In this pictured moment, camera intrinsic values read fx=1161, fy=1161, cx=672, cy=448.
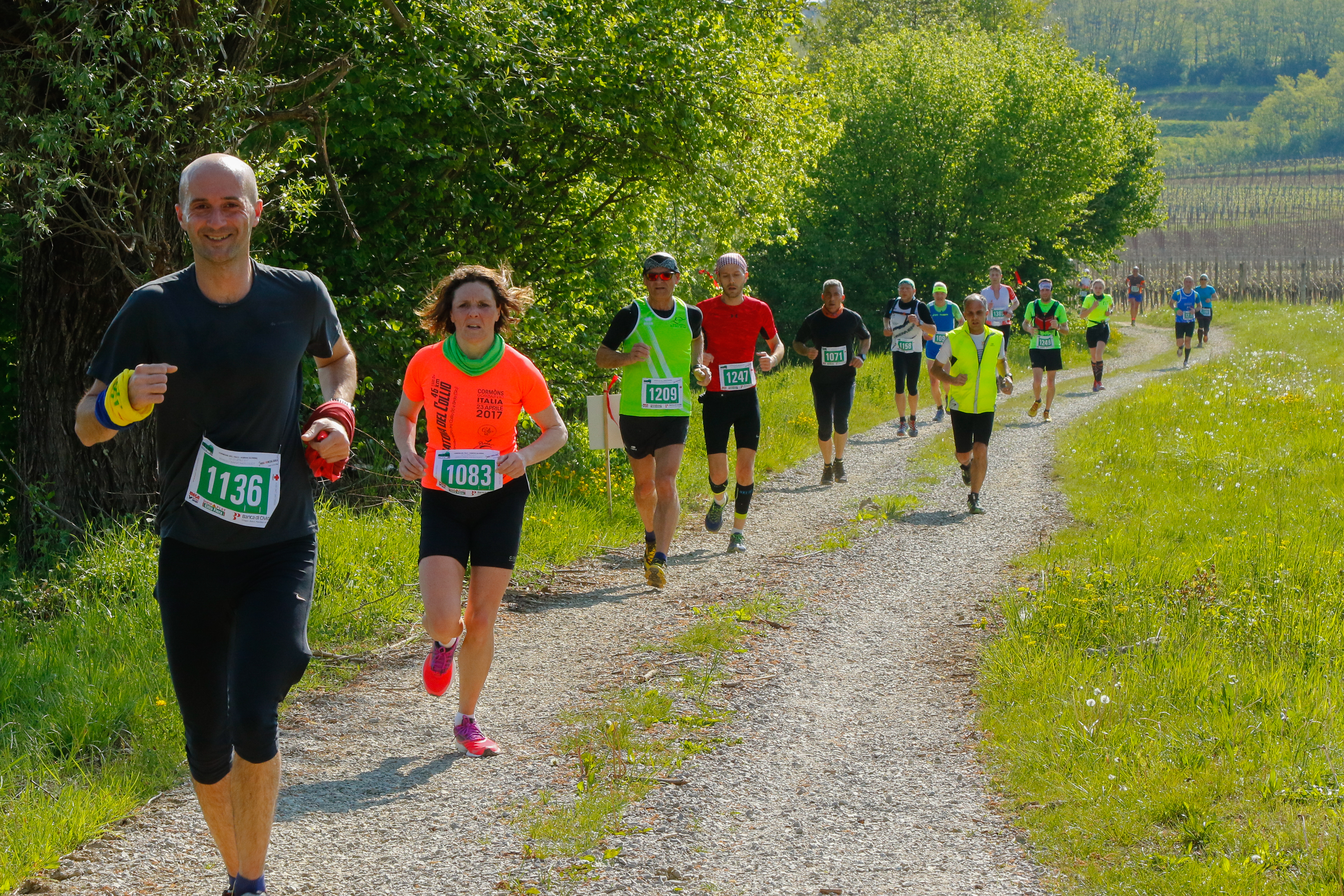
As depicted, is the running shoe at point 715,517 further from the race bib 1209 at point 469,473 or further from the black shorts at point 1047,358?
the black shorts at point 1047,358

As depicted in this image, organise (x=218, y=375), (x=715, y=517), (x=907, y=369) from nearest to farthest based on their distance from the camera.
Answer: (x=218, y=375) < (x=715, y=517) < (x=907, y=369)

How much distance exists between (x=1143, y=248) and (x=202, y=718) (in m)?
105

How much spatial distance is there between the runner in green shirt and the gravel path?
10.3m

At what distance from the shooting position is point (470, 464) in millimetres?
5109

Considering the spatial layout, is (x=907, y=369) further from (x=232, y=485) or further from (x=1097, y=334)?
(x=232, y=485)

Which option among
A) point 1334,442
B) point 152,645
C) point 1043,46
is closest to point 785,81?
point 1334,442

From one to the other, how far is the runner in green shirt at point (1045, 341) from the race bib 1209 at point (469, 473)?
583 inches

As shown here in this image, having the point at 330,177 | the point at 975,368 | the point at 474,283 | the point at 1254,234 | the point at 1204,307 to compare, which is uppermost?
the point at 330,177

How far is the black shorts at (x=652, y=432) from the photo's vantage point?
8.48 meters

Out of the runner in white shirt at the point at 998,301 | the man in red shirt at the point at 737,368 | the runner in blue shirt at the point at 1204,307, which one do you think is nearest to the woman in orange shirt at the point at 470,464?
the man in red shirt at the point at 737,368

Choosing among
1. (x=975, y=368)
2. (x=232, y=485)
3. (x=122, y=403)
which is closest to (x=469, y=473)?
(x=232, y=485)

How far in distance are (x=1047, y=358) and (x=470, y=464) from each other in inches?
598

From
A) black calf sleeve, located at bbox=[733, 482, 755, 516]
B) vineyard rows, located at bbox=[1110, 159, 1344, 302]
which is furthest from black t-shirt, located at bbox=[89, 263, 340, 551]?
vineyard rows, located at bbox=[1110, 159, 1344, 302]

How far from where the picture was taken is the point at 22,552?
854cm
